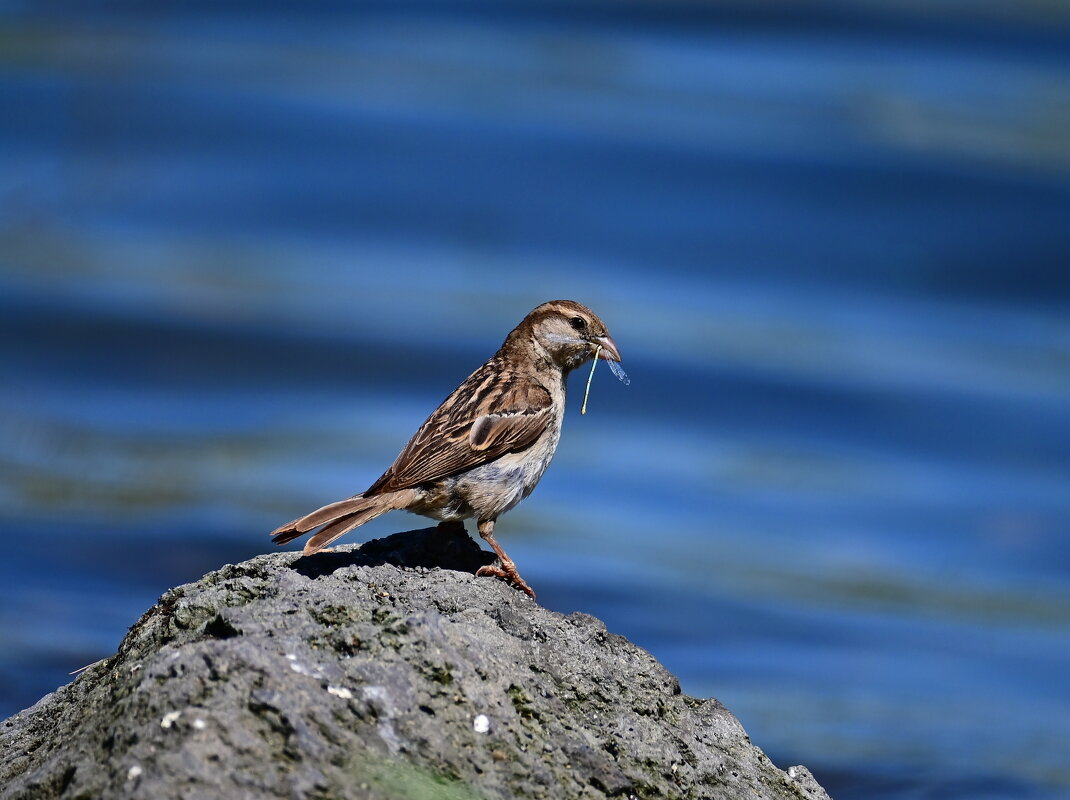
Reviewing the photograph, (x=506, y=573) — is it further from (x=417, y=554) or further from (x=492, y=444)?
(x=492, y=444)

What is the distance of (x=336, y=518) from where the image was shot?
5.15 meters

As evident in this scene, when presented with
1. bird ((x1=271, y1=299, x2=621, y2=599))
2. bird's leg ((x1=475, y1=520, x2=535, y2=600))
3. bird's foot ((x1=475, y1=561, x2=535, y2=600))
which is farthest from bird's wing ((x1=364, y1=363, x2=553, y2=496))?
bird's foot ((x1=475, y1=561, x2=535, y2=600))

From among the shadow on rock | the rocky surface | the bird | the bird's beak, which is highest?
the bird's beak

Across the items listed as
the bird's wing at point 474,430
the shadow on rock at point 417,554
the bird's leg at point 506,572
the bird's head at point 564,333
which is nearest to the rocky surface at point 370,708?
the shadow on rock at point 417,554

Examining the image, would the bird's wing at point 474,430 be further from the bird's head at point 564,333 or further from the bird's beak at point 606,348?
the bird's beak at point 606,348

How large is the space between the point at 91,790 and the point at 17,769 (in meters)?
0.83

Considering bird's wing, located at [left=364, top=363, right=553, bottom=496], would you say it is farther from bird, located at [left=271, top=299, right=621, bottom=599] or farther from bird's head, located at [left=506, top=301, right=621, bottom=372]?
bird's head, located at [left=506, top=301, right=621, bottom=372]

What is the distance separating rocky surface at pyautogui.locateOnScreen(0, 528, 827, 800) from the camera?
10.6ft

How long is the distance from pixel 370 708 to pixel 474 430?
2.42 m

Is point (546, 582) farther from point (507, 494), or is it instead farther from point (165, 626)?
point (165, 626)

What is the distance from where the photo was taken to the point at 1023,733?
29.8 feet

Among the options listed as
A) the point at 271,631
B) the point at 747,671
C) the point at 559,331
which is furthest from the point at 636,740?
the point at 747,671

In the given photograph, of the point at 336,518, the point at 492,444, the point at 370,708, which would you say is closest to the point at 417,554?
the point at 336,518

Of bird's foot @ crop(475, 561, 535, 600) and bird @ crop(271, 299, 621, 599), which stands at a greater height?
bird @ crop(271, 299, 621, 599)
